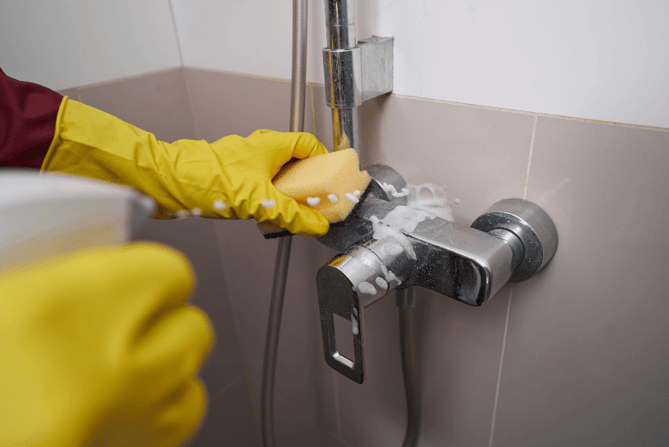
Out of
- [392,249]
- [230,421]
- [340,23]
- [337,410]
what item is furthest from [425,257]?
[230,421]

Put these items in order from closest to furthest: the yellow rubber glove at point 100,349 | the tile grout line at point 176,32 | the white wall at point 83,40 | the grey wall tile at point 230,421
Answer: the yellow rubber glove at point 100,349 → the white wall at point 83,40 → the tile grout line at point 176,32 → the grey wall tile at point 230,421

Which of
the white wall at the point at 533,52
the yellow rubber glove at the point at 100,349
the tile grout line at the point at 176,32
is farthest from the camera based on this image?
the tile grout line at the point at 176,32

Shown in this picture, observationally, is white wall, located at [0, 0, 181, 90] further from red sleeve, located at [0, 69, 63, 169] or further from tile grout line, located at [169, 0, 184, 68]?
red sleeve, located at [0, 69, 63, 169]

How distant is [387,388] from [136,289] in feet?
1.84

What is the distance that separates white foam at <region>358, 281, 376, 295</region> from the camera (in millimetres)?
394

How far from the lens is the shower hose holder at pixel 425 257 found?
1.29ft

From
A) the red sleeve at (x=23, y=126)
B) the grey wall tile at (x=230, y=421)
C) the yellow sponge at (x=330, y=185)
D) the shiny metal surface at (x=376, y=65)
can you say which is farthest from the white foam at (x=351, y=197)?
the grey wall tile at (x=230, y=421)

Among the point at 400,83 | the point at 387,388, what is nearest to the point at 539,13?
the point at 400,83

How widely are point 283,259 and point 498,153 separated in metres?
0.32

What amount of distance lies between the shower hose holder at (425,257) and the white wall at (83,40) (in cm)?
48

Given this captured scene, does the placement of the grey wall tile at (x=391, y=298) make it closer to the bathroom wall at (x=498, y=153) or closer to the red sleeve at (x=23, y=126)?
the bathroom wall at (x=498, y=153)

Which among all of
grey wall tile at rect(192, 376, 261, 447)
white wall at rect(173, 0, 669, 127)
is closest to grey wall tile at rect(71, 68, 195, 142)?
white wall at rect(173, 0, 669, 127)

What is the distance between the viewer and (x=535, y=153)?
1.37 ft

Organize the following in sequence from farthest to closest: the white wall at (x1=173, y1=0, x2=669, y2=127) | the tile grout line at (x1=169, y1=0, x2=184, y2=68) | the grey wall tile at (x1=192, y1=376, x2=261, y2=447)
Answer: the grey wall tile at (x1=192, y1=376, x2=261, y2=447), the tile grout line at (x1=169, y1=0, x2=184, y2=68), the white wall at (x1=173, y1=0, x2=669, y2=127)
